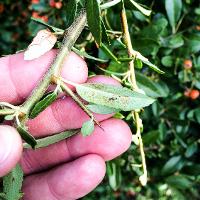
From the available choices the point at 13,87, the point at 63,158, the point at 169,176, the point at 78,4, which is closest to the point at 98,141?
the point at 63,158

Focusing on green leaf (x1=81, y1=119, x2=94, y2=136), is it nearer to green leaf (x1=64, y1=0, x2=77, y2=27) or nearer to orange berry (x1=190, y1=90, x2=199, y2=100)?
green leaf (x1=64, y1=0, x2=77, y2=27)

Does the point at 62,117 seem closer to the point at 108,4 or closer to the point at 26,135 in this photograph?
the point at 26,135

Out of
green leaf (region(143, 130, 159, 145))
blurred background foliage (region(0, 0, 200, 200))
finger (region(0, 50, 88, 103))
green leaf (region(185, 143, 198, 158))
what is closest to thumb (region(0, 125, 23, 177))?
finger (region(0, 50, 88, 103))

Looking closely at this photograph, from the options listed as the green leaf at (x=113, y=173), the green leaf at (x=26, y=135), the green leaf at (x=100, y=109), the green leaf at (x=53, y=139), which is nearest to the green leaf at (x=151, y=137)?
the green leaf at (x=113, y=173)

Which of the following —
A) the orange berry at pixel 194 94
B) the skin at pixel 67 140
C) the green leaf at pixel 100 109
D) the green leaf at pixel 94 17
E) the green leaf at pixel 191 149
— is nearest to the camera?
the green leaf at pixel 94 17

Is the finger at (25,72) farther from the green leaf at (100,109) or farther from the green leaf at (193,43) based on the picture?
the green leaf at (193,43)

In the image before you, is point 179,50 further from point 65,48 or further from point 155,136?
point 65,48

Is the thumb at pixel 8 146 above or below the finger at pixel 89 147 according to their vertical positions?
above
